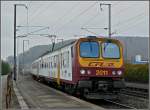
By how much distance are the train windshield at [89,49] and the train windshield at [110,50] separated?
1.08 ft

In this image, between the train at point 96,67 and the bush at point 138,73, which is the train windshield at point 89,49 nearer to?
the train at point 96,67

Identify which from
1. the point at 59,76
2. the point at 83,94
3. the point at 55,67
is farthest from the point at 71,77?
the point at 55,67

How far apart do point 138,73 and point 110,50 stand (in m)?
20.2

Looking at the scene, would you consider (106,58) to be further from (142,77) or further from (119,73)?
(142,77)

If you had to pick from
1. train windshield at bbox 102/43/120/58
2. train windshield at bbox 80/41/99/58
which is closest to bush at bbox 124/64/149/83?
train windshield at bbox 102/43/120/58

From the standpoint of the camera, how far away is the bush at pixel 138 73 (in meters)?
37.7

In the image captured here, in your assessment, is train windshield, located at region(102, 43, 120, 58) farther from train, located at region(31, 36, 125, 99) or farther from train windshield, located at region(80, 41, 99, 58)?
train windshield, located at region(80, 41, 99, 58)

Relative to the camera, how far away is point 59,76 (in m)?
24.2

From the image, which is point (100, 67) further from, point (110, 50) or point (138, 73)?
point (138, 73)

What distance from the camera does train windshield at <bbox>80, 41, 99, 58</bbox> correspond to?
62.2ft

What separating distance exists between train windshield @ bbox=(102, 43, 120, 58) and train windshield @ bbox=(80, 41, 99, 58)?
13.0 inches

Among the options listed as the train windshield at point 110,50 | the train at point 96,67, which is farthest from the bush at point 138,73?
the train at point 96,67

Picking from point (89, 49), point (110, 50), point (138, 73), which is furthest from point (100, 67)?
point (138, 73)

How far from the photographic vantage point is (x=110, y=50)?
63.8 ft
